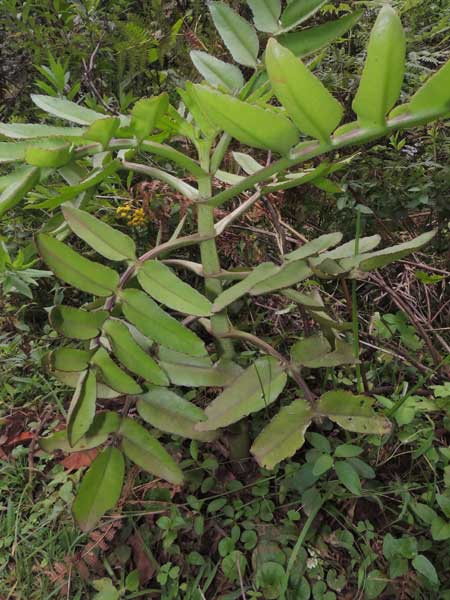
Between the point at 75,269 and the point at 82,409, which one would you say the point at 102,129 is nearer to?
the point at 75,269

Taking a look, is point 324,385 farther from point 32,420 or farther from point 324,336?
point 32,420

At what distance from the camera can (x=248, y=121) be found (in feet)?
1.67

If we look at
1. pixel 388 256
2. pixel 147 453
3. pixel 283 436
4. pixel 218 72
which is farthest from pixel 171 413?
pixel 218 72

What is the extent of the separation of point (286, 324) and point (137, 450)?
58 centimetres

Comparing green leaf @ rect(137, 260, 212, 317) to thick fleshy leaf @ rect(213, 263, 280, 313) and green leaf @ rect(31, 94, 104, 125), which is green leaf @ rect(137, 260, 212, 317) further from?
green leaf @ rect(31, 94, 104, 125)

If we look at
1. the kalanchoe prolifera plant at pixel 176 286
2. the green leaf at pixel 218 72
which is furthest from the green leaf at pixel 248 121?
the green leaf at pixel 218 72

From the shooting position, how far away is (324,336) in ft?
2.61

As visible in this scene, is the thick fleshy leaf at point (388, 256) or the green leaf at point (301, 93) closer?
the green leaf at point (301, 93)

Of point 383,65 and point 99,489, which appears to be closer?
point 383,65

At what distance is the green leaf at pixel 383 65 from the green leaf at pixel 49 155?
36cm

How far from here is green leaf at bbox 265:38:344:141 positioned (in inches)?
19.1

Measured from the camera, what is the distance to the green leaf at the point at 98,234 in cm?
69

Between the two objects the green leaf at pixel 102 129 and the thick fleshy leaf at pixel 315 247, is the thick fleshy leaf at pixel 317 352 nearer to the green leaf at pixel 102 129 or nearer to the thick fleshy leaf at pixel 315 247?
the thick fleshy leaf at pixel 315 247

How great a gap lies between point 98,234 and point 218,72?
312 millimetres
